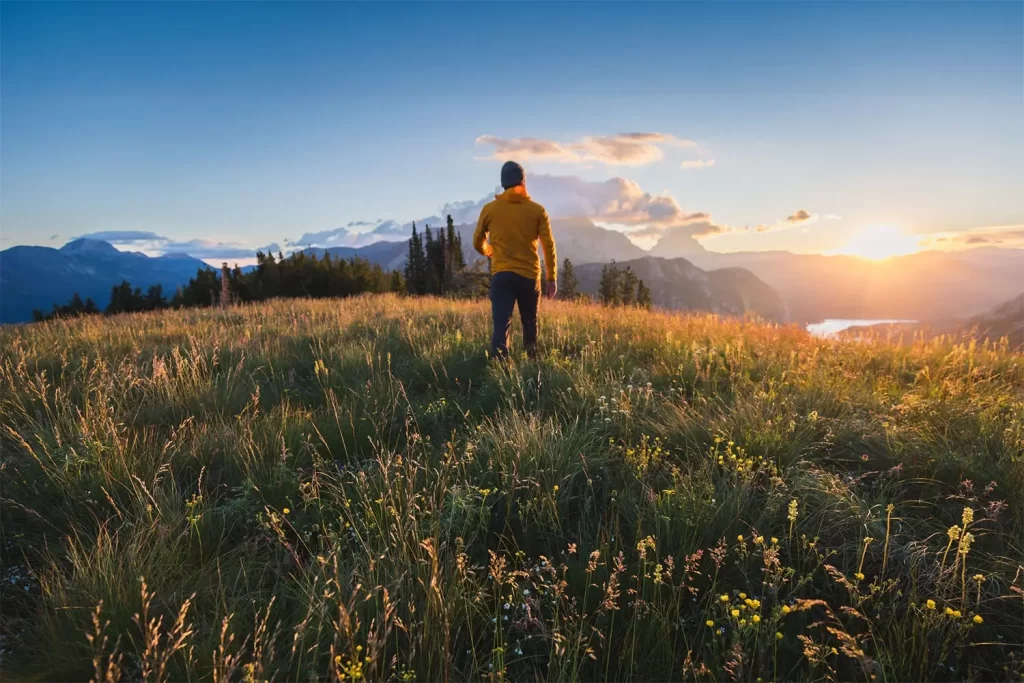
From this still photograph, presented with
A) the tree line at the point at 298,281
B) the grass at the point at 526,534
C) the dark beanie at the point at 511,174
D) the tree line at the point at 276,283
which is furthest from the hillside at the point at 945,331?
the tree line at the point at 276,283

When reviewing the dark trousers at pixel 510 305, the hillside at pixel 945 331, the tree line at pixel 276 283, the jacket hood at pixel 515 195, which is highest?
the tree line at pixel 276 283

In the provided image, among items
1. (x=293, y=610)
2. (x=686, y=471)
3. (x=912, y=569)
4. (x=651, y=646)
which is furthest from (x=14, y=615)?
(x=912, y=569)

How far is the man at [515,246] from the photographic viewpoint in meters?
6.14

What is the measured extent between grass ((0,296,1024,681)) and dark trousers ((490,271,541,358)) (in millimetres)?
1227

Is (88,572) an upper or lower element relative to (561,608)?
upper

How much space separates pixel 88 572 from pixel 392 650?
59.1 inches

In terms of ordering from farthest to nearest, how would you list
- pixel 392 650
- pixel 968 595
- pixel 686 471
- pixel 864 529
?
pixel 686 471
pixel 864 529
pixel 968 595
pixel 392 650

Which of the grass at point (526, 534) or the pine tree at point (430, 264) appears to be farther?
the pine tree at point (430, 264)

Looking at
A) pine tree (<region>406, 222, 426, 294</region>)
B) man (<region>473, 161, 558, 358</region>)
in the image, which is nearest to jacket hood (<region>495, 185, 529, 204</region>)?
man (<region>473, 161, 558, 358</region>)

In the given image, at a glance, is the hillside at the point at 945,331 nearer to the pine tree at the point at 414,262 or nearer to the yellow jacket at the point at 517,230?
the yellow jacket at the point at 517,230

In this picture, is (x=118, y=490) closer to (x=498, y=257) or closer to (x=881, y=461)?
(x=498, y=257)

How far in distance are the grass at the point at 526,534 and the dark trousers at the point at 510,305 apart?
48.3 inches

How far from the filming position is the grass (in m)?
1.86

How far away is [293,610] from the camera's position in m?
2.09
